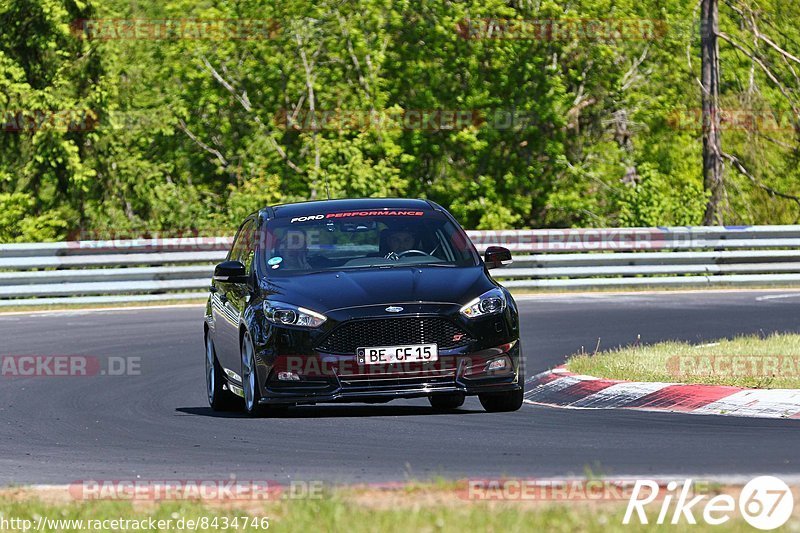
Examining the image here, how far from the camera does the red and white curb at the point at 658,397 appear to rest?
36.0 feet

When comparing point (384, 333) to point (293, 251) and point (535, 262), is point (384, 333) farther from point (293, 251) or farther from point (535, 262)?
point (535, 262)

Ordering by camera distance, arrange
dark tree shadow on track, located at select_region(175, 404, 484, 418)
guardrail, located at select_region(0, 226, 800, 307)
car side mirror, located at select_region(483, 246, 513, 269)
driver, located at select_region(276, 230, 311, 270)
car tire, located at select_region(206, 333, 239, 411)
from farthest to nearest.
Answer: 1. guardrail, located at select_region(0, 226, 800, 307)
2. car tire, located at select_region(206, 333, 239, 411)
3. car side mirror, located at select_region(483, 246, 513, 269)
4. driver, located at select_region(276, 230, 311, 270)
5. dark tree shadow on track, located at select_region(175, 404, 484, 418)

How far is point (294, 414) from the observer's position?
11828mm

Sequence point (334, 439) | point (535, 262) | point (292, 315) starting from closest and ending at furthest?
1. point (334, 439)
2. point (292, 315)
3. point (535, 262)

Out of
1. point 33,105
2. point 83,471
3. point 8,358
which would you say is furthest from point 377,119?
point 83,471

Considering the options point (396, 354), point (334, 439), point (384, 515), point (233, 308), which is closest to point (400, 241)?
point (233, 308)

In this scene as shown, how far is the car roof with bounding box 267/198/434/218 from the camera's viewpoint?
12734 mm

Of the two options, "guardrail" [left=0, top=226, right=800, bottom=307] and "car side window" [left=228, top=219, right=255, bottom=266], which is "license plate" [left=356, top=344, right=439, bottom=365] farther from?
"guardrail" [left=0, top=226, right=800, bottom=307]

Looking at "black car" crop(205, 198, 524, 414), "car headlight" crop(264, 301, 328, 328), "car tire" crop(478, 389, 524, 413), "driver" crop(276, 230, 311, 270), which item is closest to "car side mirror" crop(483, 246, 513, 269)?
"black car" crop(205, 198, 524, 414)

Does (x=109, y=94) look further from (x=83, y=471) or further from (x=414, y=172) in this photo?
(x=83, y=471)

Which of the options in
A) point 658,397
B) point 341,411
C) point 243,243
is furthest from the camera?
point 243,243

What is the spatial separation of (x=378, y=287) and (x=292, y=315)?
626 mm

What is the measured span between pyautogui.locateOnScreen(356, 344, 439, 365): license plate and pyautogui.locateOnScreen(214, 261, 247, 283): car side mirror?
5.54 feet

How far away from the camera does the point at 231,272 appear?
12234 mm
